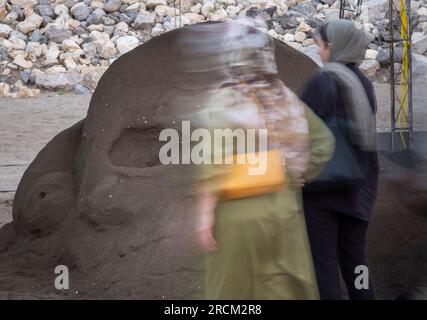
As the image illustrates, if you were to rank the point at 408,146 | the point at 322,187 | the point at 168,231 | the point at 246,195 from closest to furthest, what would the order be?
the point at 246,195 < the point at 322,187 < the point at 168,231 < the point at 408,146

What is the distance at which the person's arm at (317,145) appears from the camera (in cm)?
353

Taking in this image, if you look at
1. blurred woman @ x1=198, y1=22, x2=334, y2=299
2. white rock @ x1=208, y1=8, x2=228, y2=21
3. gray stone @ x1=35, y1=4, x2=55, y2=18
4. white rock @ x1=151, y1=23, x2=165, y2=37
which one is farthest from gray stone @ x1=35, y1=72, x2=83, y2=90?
blurred woman @ x1=198, y1=22, x2=334, y2=299

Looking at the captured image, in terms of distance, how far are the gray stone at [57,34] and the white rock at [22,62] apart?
92cm

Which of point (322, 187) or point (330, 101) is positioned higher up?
point (330, 101)

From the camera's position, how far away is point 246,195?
3158 mm

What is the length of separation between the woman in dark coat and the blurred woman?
2.15 ft

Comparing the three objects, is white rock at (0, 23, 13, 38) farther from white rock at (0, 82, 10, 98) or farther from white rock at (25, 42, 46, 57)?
white rock at (0, 82, 10, 98)

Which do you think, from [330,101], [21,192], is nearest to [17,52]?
[21,192]

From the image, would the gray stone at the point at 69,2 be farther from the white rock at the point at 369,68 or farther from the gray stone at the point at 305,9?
the white rock at the point at 369,68

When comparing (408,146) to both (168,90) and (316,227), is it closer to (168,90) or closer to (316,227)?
(168,90)

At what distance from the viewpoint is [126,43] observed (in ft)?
54.2

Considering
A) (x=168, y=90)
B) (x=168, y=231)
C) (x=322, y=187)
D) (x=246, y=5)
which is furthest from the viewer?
(x=246, y=5)

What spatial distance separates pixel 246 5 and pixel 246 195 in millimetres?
15421

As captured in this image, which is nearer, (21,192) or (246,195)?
(246,195)
